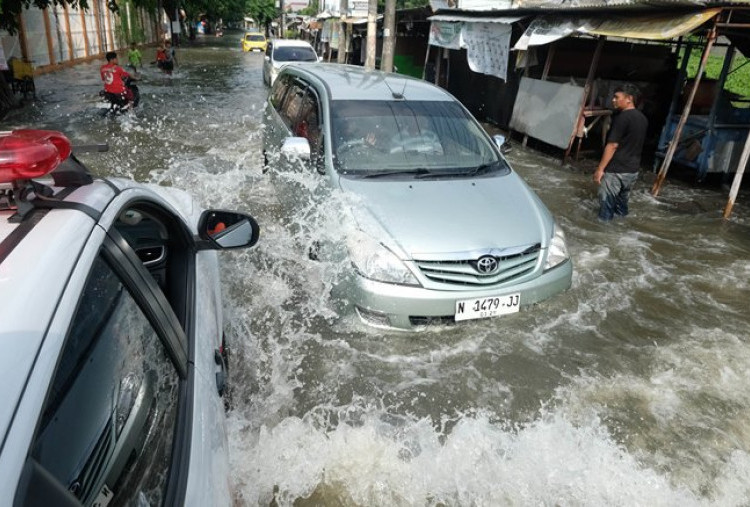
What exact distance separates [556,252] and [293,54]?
51.5 ft

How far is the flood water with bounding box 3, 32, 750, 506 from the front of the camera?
2836 millimetres

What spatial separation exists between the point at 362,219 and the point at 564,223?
4.04 metres

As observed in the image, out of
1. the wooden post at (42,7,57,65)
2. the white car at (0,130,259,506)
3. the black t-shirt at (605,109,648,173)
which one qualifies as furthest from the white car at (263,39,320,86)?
the white car at (0,130,259,506)

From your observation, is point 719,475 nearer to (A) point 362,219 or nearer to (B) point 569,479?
(B) point 569,479

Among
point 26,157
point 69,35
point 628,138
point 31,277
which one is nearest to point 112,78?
point 628,138

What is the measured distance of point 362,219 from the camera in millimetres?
3734

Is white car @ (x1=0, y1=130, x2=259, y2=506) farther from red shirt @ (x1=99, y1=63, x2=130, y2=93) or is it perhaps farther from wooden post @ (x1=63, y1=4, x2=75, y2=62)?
wooden post @ (x1=63, y1=4, x2=75, y2=62)

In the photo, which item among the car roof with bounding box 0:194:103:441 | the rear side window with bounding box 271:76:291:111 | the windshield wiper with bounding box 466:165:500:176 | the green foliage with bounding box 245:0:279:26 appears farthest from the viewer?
the green foliage with bounding box 245:0:279:26

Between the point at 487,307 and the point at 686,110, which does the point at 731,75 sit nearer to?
the point at 686,110

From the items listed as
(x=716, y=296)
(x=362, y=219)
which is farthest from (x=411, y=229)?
(x=716, y=296)

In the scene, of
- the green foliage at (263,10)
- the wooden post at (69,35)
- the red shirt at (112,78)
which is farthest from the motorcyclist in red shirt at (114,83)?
Answer: the green foliage at (263,10)

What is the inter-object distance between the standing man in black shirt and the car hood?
2444 millimetres

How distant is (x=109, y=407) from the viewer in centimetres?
130

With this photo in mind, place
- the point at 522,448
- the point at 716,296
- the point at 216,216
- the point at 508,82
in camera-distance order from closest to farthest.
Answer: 1. the point at 216,216
2. the point at 522,448
3. the point at 716,296
4. the point at 508,82
